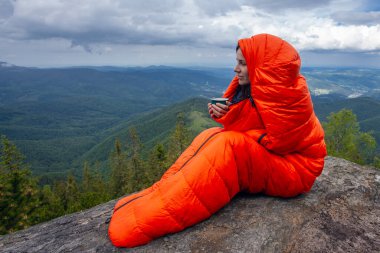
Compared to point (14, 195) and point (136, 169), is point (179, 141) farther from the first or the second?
point (14, 195)

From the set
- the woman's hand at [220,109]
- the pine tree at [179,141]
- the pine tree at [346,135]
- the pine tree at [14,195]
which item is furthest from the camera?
the pine tree at [346,135]

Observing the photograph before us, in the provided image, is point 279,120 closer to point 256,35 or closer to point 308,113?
point 308,113

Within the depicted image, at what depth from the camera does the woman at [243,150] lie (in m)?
4.42

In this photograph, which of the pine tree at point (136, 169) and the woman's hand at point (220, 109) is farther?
the pine tree at point (136, 169)

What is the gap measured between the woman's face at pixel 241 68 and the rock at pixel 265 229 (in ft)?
8.29

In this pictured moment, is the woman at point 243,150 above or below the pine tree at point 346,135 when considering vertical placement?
above

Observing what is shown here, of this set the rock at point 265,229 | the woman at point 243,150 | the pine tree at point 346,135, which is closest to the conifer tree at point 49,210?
the rock at point 265,229

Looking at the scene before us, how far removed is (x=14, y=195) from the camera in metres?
26.4

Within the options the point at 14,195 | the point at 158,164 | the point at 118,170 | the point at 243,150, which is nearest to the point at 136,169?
the point at 118,170

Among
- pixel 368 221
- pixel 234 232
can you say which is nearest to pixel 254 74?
pixel 234 232

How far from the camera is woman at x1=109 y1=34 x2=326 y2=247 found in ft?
14.5

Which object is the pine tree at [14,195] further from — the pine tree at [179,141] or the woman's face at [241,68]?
the woman's face at [241,68]

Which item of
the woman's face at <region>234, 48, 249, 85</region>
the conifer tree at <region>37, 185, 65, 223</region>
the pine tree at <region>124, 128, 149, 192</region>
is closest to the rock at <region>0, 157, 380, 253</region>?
the woman's face at <region>234, 48, 249, 85</region>

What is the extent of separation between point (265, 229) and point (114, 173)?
4581 cm
